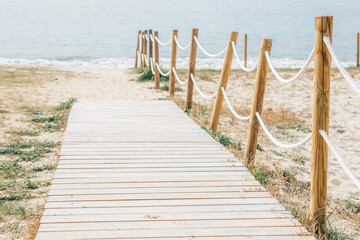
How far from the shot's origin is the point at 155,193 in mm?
3197

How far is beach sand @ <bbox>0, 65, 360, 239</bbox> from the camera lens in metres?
5.18

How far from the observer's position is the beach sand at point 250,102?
17.0ft

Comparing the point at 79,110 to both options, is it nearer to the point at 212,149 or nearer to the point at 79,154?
the point at 79,154

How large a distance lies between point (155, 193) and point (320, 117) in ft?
4.78

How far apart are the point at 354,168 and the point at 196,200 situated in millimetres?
3083

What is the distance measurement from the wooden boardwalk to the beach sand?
0.35 metres

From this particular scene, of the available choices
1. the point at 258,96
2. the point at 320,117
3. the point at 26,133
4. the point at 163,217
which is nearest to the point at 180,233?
the point at 163,217

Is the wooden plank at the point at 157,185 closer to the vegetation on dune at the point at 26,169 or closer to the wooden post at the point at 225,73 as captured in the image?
the vegetation on dune at the point at 26,169

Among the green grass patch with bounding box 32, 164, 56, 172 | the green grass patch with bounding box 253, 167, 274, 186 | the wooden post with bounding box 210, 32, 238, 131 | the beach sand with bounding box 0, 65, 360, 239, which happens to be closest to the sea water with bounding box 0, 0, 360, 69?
the beach sand with bounding box 0, 65, 360, 239

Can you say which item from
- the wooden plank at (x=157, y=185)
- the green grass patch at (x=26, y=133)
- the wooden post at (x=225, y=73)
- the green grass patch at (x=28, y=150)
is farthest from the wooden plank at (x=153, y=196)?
the green grass patch at (x=26, y=133)

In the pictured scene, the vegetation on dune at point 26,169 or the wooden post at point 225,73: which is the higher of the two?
the wooden post at point 225,73

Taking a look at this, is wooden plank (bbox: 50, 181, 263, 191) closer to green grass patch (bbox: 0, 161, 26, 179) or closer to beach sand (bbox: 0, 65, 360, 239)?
beach sand (bbox: 0, 65, 360, 239)

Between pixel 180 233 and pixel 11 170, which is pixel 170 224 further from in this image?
pixel 11 170

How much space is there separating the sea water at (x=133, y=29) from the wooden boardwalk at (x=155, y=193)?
1357 centimetres
